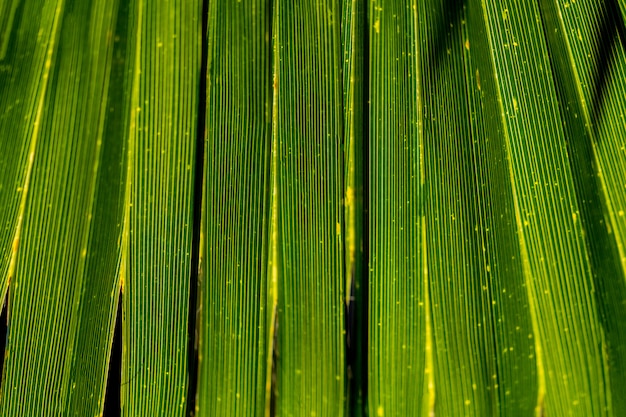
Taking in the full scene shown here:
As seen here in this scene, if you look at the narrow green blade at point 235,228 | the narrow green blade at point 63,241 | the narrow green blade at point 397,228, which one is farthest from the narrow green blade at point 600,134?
the narrow green blade at point 63,241

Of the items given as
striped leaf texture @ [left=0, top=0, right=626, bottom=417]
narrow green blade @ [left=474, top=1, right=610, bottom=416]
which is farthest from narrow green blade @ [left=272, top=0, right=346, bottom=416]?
narrow green blade @ [left=474, top=1, right=610, bottom=416]

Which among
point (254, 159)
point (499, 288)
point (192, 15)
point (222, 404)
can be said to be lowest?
point (222, 404)

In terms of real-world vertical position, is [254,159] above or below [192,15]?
below

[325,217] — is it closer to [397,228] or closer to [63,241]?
[397,228]

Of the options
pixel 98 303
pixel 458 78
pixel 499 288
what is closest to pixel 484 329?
pixel 499 288

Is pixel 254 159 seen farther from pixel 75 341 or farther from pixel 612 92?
pixel 612 92

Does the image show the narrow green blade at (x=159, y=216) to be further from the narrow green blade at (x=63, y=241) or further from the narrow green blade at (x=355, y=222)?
the narrow green blade at (x=355, y=222)

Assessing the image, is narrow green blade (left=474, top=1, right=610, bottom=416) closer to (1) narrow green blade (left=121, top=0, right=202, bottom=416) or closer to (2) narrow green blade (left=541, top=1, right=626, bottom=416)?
(2) narrow green blade (left=541, top=1, right=626, bottom=416)

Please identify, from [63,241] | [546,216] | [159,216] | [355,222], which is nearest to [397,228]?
[355,222]
